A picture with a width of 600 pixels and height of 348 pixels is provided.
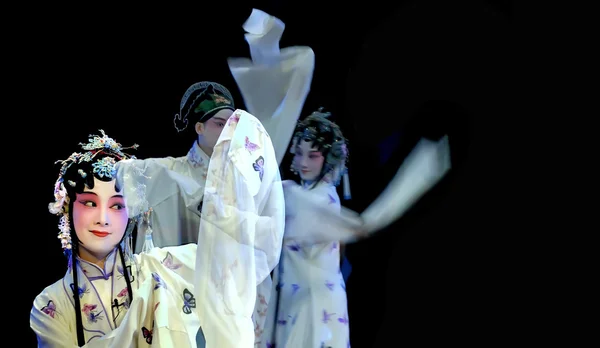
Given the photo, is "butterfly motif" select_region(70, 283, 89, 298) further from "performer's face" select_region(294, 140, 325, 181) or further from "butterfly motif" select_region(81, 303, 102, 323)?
"performer's face" select_region(294, 140, 325, 181)

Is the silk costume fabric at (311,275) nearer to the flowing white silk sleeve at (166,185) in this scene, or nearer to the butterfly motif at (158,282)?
the flowing white silk sleeve at (166,185)

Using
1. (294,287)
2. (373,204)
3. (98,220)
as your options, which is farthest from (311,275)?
(98,220)

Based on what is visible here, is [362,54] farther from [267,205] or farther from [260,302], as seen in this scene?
[260,302]

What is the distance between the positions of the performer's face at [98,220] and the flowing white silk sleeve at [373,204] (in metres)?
0.59

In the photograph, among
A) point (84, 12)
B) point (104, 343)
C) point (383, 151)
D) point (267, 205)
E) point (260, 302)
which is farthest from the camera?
point (84, 12)

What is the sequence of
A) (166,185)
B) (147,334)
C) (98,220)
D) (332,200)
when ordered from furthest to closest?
(166,185) < (332,200) < (98,220) < (147,334)

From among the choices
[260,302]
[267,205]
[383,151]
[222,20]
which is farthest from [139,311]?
[222,20]

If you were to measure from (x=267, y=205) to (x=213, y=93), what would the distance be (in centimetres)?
77

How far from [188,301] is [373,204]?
60 cm

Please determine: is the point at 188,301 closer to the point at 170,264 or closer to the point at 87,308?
the point at 170,264

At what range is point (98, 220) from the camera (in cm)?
202

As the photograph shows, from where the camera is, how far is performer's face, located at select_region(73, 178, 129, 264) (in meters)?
2.02

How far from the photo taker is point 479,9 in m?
2.09

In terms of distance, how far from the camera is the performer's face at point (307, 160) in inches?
102
